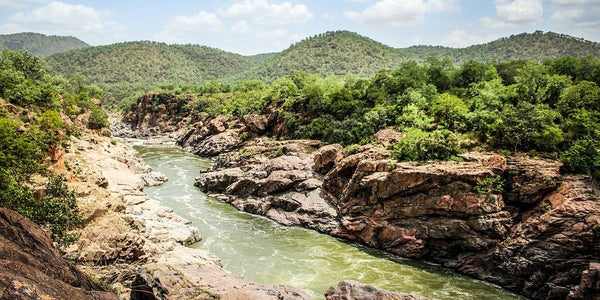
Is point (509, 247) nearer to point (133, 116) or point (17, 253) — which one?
point (17, 253)

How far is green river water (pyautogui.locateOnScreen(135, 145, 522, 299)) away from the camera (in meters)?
21.1

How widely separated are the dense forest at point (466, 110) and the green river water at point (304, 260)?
8.35 m

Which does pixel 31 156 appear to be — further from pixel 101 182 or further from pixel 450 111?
pixel 450 111

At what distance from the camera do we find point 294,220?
30.5 meters

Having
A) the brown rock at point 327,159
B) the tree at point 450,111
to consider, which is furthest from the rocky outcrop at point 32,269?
the tree at point 450,111

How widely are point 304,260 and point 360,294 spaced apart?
28.6ft

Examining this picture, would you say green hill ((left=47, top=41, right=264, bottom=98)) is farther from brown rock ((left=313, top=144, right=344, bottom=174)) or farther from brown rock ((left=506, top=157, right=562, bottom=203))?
brown rock ((left=506, top=157, right=562, bottom=203))

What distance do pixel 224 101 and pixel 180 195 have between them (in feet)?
142

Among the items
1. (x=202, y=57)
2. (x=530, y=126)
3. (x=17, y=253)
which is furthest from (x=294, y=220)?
(x=202, y=57)

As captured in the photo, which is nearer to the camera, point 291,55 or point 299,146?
point 299,146

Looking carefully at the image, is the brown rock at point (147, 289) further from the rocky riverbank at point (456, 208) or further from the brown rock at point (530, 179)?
the brown rock at point (530, 179)

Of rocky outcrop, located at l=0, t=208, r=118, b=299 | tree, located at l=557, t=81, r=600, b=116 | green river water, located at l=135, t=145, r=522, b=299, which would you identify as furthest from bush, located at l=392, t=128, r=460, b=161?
rocky outcrop, located at l=0, t=208, r=118, b=299

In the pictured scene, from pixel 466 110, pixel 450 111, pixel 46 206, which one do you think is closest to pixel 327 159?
pixel 450 111

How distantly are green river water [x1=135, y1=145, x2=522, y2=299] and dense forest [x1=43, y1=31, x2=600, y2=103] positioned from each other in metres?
81.8
